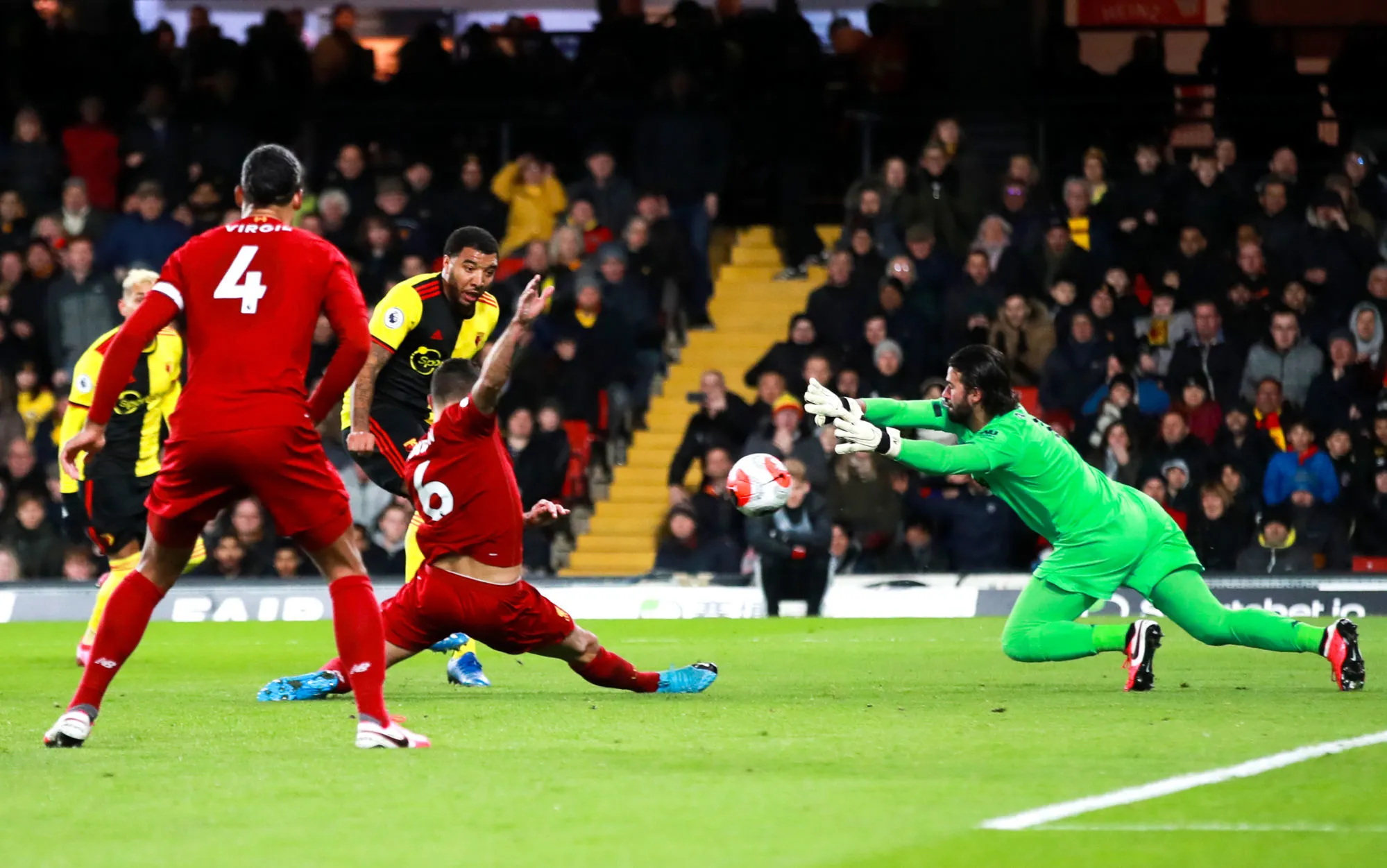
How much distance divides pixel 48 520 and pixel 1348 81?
13.4m

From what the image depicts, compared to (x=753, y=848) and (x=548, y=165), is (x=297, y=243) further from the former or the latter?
(x=548, y=165)

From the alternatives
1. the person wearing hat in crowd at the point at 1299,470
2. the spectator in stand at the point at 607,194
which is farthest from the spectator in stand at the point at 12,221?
the person wearing hat in crowd at the point at 1299,470

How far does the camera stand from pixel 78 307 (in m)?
19.2

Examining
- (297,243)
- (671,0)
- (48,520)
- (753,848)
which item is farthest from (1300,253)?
(753,848)

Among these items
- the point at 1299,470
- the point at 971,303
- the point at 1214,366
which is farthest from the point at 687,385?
the point at 1299,470

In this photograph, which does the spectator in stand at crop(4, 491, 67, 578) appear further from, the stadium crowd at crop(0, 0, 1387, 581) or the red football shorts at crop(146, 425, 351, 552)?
the red football shorts at crop(146, 425, 351, 552)

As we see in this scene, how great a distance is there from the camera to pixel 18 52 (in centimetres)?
2270

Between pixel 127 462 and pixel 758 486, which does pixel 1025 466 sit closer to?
pixel 758 486

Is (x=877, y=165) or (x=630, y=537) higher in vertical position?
(x=877, y=165)

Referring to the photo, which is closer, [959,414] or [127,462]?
[959,414]

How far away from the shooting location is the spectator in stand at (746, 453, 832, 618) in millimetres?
16562

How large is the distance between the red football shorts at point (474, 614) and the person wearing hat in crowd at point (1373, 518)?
1005cm

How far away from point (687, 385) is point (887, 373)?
3.61 metres

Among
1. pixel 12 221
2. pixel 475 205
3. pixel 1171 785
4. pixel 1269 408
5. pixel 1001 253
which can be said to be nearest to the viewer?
pixel 1171 785
